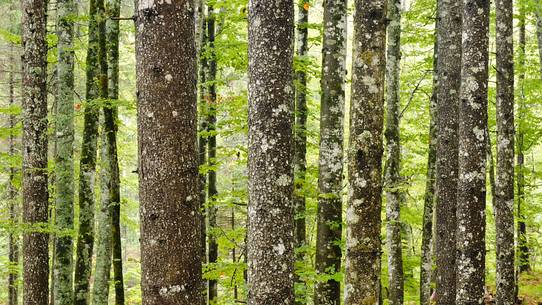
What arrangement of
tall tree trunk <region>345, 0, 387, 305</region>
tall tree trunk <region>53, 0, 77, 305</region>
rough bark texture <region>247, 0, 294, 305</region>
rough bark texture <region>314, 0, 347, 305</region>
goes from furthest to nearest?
1. tall tree trunk <region>53, 0, 77, 305</region>
2. rough bark texture <region>314, 0, 347, 305</region>
3. tall tree trunk <region>345, 0, 387, 305</region>
4. rough bark texture <region>247, 0, 294, 305</region>

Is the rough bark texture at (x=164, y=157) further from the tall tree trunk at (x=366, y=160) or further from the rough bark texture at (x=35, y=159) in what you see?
the rough bark texture at (x=35, y=159)

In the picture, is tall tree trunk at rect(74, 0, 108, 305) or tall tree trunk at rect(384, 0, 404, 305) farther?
tall tree trunk at rect(384, 0, 404, 305)

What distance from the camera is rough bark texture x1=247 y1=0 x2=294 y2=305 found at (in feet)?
12.9

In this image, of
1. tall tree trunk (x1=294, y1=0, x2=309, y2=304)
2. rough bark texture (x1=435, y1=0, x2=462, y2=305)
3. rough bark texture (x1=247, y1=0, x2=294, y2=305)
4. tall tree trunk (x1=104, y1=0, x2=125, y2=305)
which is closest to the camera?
→ rough bark texture (x1=247, y1=0, x2=294, y2=305)

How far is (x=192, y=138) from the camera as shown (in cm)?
321

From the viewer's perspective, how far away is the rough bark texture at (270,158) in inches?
155

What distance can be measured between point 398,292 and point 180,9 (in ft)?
27.8

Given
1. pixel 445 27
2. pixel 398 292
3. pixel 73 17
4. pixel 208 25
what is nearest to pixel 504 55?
pixel 445 27

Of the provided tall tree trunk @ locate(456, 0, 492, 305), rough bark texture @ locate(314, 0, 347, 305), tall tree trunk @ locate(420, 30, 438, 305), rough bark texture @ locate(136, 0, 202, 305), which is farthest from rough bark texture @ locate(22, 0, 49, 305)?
tall tree trunk @ locate(420, 30, 438, 305)

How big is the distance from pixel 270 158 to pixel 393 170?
710 centimetres

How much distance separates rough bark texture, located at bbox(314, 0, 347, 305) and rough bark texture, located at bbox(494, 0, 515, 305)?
375cm

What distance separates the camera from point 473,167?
648 cm

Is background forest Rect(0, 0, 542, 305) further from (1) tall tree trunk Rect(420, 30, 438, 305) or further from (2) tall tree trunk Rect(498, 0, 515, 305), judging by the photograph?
(2) tall tree trunk Rect(498, 0, 515, 305)

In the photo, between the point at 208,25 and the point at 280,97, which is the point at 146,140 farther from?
the point at 208,25
